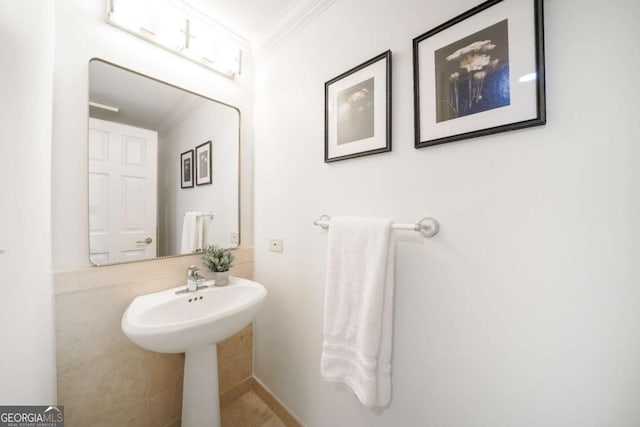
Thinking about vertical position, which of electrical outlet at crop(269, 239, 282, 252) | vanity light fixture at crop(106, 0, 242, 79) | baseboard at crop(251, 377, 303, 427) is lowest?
baseboard at crop(251, 377, 303, 427)

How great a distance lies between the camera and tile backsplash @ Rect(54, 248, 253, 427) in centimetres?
94

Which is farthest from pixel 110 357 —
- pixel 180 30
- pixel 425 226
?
pixel 180 30

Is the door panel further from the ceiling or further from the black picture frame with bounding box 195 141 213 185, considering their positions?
the ceiling

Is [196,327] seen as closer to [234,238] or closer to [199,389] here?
[199,389]

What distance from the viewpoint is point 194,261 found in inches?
51.7

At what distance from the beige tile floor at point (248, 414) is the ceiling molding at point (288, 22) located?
223cm

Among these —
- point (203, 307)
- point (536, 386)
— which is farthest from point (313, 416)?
point (536, 386)

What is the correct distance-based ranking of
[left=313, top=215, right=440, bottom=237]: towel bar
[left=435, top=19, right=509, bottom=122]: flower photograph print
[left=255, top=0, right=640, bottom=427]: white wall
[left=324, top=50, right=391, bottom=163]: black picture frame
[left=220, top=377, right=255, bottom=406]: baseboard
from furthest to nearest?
[left=220, top=377, right=255, bottom=406]: baseboard → [left=324, top=50, right=391, bottom=163]: black picture frame → [left=313, top=215, right=440, bottom=237]: towel bar → [left=435, top=19, right=509, bottom=122]: flower photograph print → [left=255, top=0, right=640, bottom=427]: white wall

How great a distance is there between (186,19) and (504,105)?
5.14 feet

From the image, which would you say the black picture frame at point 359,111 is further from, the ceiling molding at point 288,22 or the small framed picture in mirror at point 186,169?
the small framed picture in mirror at point 186,169

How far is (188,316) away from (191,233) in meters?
0.44

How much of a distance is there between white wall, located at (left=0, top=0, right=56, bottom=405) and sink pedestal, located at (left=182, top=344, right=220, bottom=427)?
46cm
